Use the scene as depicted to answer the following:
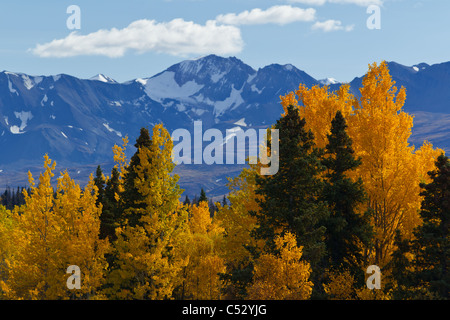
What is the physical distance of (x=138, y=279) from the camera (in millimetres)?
34562

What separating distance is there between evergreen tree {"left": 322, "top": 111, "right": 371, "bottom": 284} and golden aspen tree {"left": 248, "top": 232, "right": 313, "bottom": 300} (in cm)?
391

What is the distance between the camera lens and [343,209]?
109 ft

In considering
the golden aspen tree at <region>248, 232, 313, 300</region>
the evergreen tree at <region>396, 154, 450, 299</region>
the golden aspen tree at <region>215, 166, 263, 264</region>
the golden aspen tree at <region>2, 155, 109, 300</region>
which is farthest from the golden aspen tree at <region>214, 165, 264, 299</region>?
the evergreen tree at <region>396, 154, 450, 299</region>

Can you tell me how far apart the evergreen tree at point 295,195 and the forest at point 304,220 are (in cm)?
7

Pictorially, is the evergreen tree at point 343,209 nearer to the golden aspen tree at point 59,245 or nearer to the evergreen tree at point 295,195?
the evergreen tree at point 295,195

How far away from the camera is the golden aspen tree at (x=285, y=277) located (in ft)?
95.6

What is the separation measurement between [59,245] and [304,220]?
19876 millimetres

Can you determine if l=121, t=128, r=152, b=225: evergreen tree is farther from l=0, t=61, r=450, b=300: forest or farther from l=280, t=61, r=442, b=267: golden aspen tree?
l=280, t=61, r=442, b=267: golden aspen tree

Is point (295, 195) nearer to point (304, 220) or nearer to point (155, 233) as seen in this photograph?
point (304, 220)

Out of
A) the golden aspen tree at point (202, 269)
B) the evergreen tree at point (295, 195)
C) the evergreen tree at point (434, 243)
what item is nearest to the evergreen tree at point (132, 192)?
the evergreen tree at point (295, 195)
